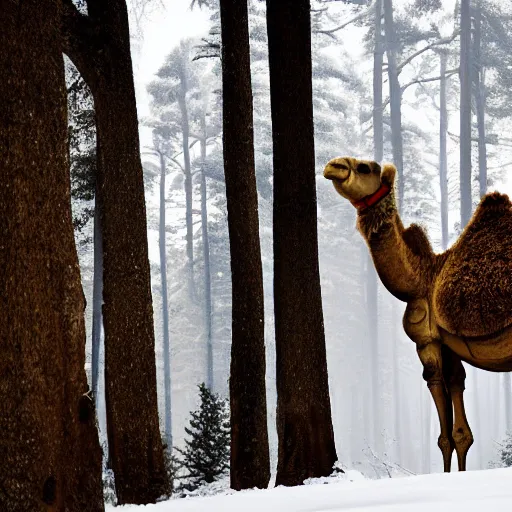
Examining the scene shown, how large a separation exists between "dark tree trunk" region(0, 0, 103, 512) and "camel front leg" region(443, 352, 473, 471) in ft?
9.72

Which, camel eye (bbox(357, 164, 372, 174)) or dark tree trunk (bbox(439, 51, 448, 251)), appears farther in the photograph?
dark tree trunk (bbox(439, 51, 448, 251))

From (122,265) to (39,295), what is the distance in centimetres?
414

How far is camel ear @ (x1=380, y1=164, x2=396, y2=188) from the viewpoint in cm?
724

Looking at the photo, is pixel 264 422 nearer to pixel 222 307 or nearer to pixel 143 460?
pixel 143 460

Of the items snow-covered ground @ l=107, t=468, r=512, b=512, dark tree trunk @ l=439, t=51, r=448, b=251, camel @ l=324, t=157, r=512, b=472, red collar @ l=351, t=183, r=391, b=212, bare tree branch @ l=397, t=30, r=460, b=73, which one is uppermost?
bare tree branch @ l=397, t=30, r=460, b=73

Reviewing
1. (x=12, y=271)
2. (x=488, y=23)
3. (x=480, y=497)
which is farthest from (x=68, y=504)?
(x=488, y=23)

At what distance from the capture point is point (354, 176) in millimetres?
7156

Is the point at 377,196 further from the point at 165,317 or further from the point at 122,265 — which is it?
the point at 165,317

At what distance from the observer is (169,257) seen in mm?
55969

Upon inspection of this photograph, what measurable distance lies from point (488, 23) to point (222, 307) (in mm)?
18315

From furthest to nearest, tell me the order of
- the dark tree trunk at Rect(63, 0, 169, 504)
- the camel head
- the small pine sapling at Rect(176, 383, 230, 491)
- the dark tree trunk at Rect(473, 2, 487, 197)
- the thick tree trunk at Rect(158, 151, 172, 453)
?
the dark tree trunk at Rect(473, 2, 487, 197) < the thick tree trunk at Rect(158, 151, 172, 453) < the small pine sapling at Rect(176, 383, 230, 491) < the dark tree trunk at Rect(63, 0, 169, 504) < the camel head

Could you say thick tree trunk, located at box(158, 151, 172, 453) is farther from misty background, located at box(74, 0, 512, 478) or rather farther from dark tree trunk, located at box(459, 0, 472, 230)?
dark tree trunk, located at box(459, 0, 472, 230)

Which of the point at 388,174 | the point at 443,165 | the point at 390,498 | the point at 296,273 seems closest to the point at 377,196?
the point at 388,174

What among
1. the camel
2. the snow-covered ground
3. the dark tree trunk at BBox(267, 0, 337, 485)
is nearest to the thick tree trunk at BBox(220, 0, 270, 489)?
the dark tree trunk at BBox(267, 0, 337, 485)
